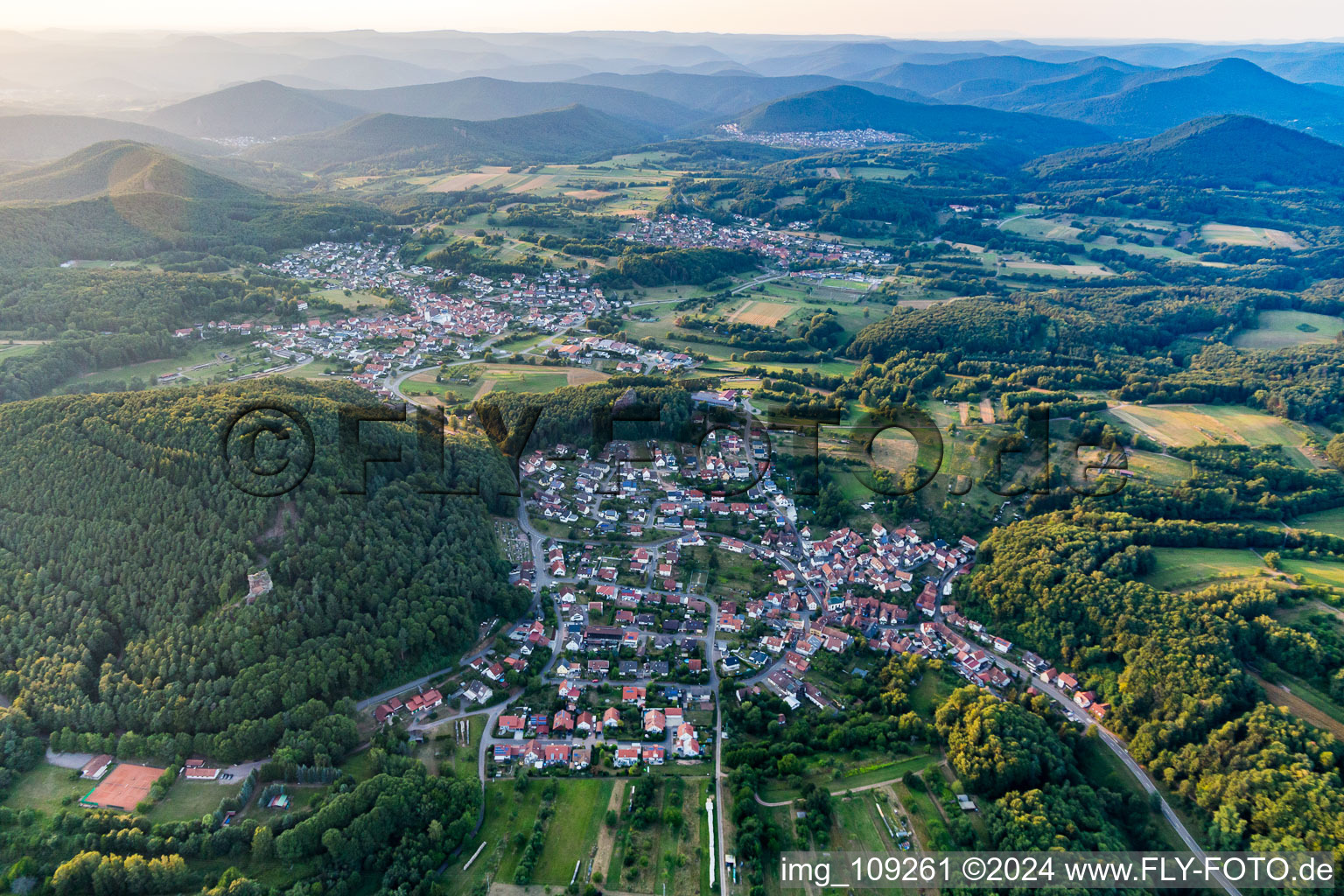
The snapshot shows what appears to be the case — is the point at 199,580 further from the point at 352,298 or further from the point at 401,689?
the point at 352,298

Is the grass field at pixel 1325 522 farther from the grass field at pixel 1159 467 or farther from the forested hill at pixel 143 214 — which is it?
the forested hill at pixel 143 214

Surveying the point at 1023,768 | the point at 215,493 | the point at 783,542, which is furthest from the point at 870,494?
the point at 215,493

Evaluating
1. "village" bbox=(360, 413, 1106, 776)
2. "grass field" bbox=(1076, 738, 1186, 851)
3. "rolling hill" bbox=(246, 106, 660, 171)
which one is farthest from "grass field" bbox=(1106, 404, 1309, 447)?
"rolling hill" bbox=(246, 106, 660, 171)

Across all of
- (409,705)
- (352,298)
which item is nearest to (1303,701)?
(409,705)

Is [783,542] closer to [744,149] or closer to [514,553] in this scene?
Result: [514,553]

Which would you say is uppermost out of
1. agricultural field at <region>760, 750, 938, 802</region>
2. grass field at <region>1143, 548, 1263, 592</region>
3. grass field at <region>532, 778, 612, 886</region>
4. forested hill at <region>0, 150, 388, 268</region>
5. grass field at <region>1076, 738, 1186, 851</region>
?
forested hill at <region>0, 150, 388, 268</region>

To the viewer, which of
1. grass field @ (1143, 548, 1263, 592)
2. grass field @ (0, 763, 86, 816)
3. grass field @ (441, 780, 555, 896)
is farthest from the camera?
grass field @ (1143, 548, 1263, 592)

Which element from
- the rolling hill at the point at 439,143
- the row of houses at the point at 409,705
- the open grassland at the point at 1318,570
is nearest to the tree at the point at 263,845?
the row of houses at the point at 409,705

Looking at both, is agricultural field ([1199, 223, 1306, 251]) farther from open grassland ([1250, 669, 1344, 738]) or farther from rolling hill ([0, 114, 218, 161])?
rolling hill ([0, 114, 218, 161])
